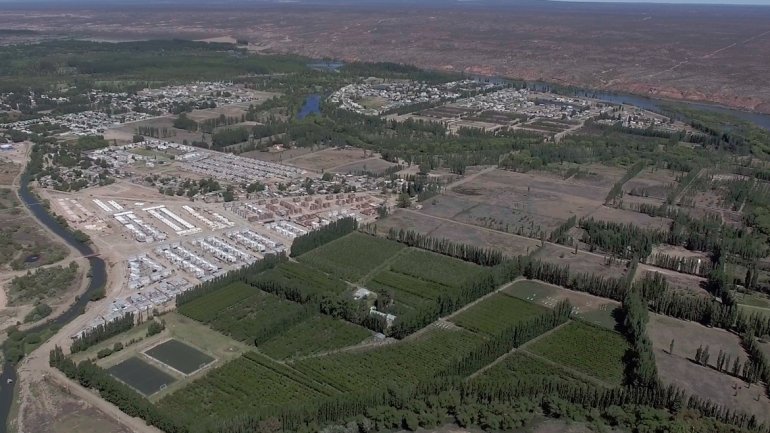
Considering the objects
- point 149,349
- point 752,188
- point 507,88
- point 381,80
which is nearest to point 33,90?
point 381,80

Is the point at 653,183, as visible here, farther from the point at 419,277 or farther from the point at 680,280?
the point at 419,277

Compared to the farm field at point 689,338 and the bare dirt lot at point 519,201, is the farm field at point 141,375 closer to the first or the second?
the farm field at point 689,338

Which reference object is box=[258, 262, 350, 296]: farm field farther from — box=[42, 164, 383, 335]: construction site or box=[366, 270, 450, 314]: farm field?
box=[42, 164, 383, 335]: construction site

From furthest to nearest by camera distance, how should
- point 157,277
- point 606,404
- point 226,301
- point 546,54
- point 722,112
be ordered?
point 546,54
point 722,112
point 157,277
point 226,301
point 606,404

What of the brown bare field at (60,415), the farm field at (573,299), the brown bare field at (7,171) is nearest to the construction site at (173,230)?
the brown bare field at (60,415)

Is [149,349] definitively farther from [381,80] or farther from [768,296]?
[381,80]
